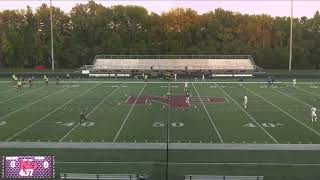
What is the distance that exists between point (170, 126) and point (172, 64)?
37.6m

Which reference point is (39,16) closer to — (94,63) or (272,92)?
(94,63)

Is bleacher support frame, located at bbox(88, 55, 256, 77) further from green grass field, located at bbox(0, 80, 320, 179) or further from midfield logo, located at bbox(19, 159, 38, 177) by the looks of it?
midfield logo, located at bbox(19, 159, 38, 177)

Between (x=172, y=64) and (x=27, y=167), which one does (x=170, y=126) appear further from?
(x=172, y=64)

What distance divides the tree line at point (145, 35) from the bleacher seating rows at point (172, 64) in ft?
10.4

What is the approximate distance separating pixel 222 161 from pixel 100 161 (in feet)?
11.6

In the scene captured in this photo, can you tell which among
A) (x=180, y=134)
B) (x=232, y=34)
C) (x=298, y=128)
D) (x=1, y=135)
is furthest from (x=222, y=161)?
(x=232, y=34)

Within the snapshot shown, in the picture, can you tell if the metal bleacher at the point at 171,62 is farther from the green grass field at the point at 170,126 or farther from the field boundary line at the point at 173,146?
the field boundary line at the point at 173,146

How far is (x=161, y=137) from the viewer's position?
61.7 ft

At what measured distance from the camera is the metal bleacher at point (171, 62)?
56781 mm

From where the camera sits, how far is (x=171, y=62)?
58.7 meters

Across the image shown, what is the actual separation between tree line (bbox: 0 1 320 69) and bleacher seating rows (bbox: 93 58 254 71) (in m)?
3.16
